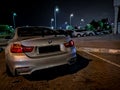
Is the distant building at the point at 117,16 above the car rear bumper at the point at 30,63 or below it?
above

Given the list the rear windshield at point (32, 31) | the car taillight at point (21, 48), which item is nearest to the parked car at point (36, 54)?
the car taillight at point (21, 48)

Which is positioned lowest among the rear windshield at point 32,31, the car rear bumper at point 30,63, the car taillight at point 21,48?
the car rear bumper at point 30,63

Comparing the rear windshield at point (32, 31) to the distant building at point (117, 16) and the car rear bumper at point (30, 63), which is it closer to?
the car rear bumper at point (30, 63)

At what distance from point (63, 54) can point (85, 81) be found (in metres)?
1.01

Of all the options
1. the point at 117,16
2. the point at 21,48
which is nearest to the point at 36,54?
the point at 21,48

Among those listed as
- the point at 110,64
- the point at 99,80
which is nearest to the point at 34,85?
the point at 99,80

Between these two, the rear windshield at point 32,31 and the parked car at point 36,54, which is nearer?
→ the parked car at point 36,54

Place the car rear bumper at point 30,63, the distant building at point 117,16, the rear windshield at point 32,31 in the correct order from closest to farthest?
the car rear bumper at point 30,63
the rear windshield at point 32,31
the distant building at point 117,16

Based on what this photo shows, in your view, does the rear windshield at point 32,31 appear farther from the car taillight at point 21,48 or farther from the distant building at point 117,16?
the distant building at point 117,16

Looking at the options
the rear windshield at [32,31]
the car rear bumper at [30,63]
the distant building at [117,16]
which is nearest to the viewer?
the car rear bumper at [30,63]

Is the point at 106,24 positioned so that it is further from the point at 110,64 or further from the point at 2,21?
the point at 110,64

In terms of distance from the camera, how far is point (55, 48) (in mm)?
5430

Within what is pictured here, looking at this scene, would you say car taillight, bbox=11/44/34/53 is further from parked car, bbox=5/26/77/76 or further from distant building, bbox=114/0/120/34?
distant building, bbox=114/0/120/34

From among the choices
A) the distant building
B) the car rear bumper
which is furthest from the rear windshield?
the distant building
